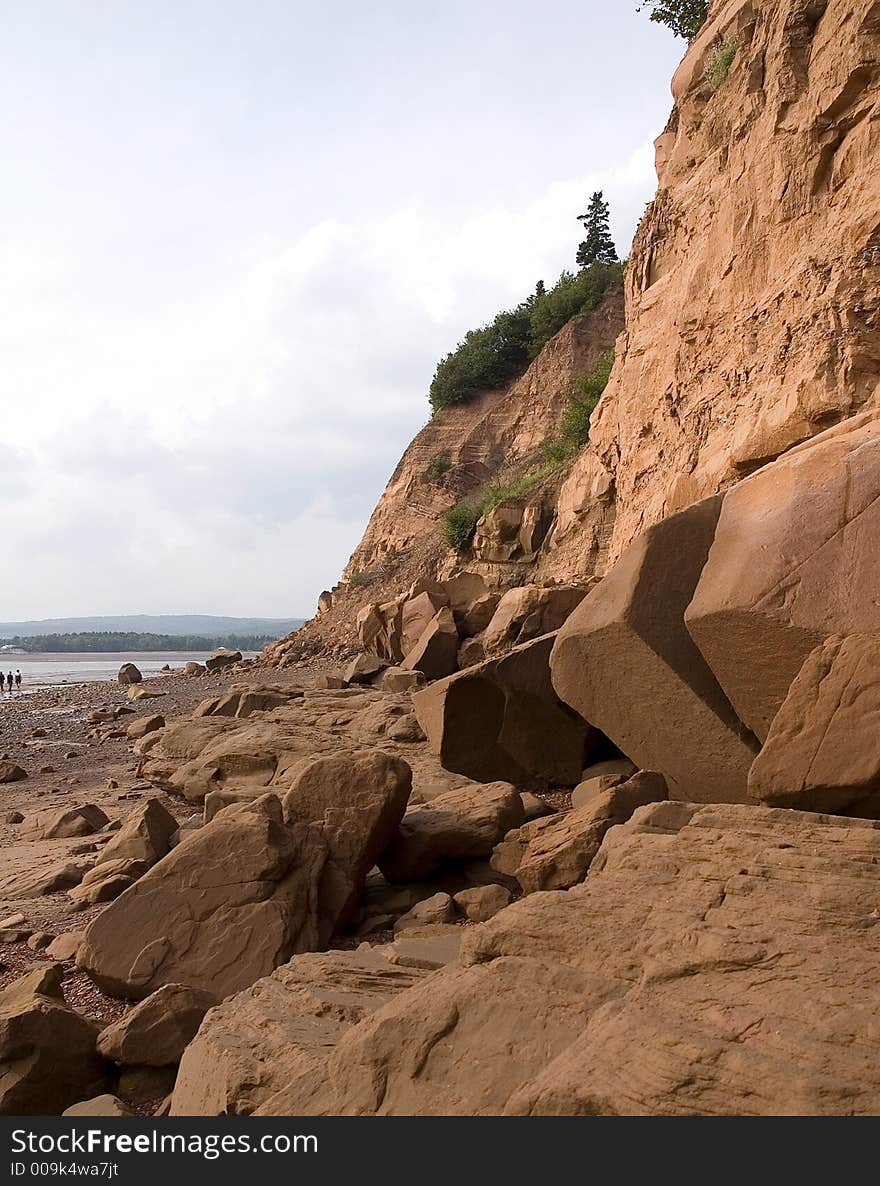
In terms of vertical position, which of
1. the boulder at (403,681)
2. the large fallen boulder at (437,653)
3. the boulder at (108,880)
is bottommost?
the boulder at (108,880)

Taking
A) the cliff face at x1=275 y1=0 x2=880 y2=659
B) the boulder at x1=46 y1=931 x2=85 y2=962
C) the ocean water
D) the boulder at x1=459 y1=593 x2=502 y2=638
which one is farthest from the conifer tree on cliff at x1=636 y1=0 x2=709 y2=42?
the ocean water

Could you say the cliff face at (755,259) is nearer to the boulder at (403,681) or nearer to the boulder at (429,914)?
the boulder at (403,681)

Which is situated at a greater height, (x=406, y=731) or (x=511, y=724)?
(x=511, y=724)

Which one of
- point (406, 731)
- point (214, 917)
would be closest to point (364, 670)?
point (406, 731)

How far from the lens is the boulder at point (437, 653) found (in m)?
12.9

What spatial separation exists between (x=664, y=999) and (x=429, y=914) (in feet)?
8.14

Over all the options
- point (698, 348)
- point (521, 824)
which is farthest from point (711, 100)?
point (521, 824)

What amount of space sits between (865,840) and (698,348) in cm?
949

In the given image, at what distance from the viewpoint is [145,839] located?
6.18 metres

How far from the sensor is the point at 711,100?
39.3 ft

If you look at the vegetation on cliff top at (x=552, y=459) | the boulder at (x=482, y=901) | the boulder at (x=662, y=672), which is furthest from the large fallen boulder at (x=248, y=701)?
the vegetation on cliff top at (x=552, y=459)

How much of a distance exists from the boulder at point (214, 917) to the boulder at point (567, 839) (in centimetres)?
119

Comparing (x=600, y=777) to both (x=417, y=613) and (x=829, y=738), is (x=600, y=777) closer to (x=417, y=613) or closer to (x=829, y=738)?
(x=829, y=738)

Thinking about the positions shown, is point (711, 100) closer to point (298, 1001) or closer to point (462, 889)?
point (462, 889)
